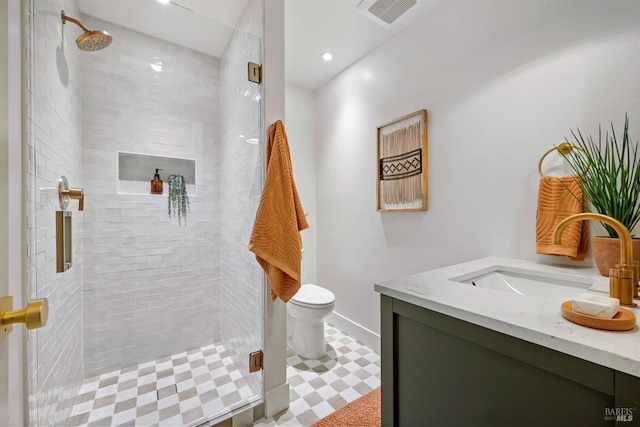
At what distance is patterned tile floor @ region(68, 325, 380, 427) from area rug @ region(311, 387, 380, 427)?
0.15 ft

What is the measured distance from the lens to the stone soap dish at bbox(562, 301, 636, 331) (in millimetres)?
536

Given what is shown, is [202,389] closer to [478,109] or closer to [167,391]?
[167,391]

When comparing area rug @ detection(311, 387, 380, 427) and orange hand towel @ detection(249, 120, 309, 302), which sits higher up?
orange hand towel @ detection(249, 120, 309, 302)

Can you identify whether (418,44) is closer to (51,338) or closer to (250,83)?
(250,83)

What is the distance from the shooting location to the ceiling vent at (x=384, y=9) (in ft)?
5.29

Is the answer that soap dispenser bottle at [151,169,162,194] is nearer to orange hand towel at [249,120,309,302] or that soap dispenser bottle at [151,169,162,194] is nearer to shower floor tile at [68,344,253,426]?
orange hand towel at [249,120,309,302]

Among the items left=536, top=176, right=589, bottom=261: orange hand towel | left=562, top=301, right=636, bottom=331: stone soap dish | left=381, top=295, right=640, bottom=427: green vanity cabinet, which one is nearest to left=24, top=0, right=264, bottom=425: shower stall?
left=381, top=295, right=640, bottom=427: green vanity cabinet

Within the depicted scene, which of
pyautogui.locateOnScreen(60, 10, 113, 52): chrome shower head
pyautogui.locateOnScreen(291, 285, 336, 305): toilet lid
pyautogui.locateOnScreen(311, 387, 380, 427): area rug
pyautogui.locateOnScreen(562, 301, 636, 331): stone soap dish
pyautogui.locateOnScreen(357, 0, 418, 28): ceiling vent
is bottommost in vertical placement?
pyautogui.locateOnScreen(311, 387, 380, 427): area rug

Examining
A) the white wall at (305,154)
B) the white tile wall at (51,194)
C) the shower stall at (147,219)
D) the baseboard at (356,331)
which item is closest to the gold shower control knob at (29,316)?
the white tile wall at (51,194)

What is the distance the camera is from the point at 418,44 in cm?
178

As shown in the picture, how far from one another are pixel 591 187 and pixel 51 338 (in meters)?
2.25

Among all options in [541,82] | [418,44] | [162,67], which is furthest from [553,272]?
[162,67]

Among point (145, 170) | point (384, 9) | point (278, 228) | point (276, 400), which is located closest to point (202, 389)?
point (276, 400)

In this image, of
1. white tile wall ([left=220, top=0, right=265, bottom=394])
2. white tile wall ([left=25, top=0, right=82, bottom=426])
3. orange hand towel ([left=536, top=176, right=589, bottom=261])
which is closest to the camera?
white tile wall ([left=25, top=0, right=82, bottom=426])
